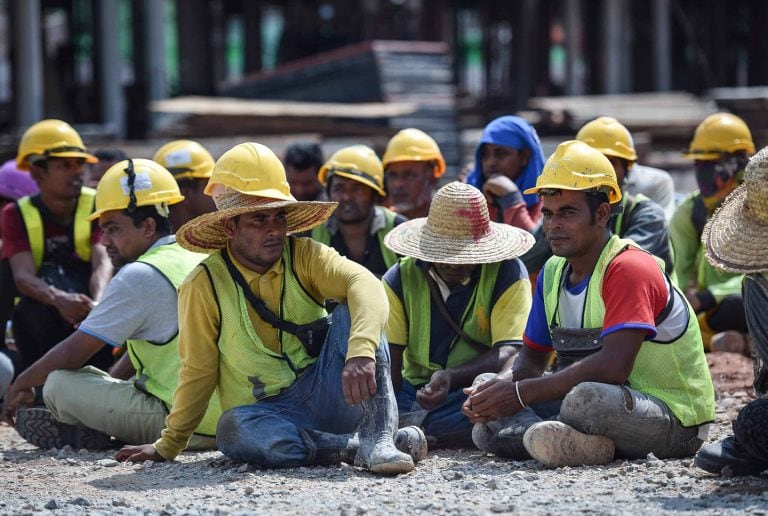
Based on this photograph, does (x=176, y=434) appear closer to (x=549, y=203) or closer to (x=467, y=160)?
(x=549, y=203)

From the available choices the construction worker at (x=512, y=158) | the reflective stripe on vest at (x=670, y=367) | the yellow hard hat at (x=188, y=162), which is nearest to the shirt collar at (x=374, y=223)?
the construction worker at (x=512, y=158)

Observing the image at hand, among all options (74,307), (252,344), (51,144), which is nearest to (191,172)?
(51,144)

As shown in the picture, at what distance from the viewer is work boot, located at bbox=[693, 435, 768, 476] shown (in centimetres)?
514

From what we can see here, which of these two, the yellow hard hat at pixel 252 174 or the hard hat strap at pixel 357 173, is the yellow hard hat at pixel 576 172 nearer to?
the yellow hard hat at pixel 252 174

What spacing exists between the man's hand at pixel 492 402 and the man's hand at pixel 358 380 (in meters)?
0.52

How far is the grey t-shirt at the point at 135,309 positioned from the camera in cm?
636

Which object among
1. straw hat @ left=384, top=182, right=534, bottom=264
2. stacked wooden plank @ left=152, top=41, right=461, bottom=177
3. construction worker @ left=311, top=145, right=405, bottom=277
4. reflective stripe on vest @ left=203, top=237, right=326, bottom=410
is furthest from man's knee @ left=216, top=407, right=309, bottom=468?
stacked wooden plank @ left=152, top=41, right=461, bottom=177

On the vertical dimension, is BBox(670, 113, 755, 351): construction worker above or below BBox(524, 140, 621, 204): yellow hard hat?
below

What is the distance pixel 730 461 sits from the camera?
516 cm

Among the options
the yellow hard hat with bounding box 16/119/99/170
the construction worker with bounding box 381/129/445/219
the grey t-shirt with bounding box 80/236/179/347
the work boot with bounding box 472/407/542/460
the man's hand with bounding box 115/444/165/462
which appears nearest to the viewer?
the work boot with bounding box 472/407/542/460

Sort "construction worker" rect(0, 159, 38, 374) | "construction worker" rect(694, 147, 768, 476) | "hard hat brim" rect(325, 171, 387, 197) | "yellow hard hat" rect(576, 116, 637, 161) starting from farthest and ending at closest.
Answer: "construction worker" rect(0, 159, 38, 374) → "hard hat brim" rect(325, 171, 387, 197) → "yellow hard hat" rect(576, 116, 637, 161) → "construction worker" rect(694, 147, 768, 476)

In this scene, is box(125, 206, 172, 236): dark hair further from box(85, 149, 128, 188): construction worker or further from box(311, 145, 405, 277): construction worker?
box(85, 149, 128, 188): construction worker

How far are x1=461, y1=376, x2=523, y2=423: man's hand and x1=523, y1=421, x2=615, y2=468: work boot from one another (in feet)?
0.56

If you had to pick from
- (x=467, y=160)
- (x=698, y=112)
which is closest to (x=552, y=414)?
(x=467, y=160)
